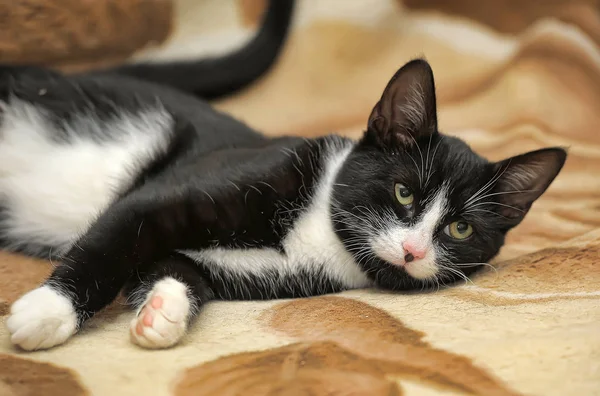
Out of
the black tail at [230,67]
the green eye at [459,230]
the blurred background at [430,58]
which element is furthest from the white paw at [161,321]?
the blurred background at [430,58]

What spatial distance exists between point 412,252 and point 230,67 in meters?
1.30

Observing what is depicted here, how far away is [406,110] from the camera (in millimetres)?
1522

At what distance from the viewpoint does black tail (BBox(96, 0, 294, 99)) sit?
2.25 m

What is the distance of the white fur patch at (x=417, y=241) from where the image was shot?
1.40 metres

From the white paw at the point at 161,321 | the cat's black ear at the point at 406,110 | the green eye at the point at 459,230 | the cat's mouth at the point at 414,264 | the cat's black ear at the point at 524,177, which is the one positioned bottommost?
the white paw at the point at 161,321

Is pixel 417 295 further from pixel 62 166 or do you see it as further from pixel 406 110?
pixel 62 166

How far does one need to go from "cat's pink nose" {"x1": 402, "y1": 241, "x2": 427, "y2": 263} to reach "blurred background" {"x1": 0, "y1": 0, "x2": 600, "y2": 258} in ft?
3.50

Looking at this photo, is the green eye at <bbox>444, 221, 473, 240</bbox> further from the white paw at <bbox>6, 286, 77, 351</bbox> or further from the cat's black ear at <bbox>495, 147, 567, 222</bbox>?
the white paw at <bbox>6, 286, 77, 351</bbox>

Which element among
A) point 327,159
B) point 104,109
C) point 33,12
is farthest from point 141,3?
point 327,159

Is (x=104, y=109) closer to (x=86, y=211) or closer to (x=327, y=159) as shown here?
(x=86, y=211)

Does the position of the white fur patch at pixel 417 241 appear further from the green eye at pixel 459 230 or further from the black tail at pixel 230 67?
the black tail at pixel 230 67

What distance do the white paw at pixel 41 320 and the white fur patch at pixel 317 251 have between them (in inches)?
19.9

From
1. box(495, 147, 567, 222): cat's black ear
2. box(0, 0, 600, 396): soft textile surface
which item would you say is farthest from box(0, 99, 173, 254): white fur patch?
box(495, 147, 567, 222): cat's black ear

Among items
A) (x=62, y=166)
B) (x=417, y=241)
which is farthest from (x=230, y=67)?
(x=417, y=241)
